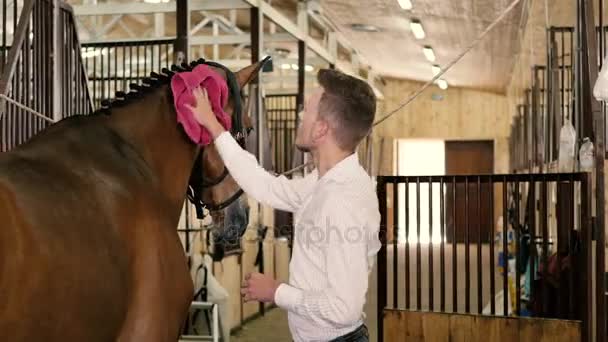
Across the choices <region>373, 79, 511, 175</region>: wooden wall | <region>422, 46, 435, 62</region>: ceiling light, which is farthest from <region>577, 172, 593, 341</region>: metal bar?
<region>373, 79, 511, 175</region>: wooden wall

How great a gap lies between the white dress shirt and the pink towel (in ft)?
1.48

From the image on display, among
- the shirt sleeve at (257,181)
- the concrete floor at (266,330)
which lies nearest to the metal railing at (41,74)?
the shirt sleeve at (257,181)

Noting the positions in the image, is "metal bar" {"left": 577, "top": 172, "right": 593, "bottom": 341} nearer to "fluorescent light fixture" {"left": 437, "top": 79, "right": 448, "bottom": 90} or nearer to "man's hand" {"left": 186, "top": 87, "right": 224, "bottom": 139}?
"man's hand" {"left": 186, "top": 87, "right": 224, "bottom": 139}

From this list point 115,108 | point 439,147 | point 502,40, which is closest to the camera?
point 115,108

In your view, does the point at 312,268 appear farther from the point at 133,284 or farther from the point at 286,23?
the point at 286,23

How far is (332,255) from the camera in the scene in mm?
1531

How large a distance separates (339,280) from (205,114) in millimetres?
581

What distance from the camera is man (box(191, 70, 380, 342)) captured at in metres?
1.53

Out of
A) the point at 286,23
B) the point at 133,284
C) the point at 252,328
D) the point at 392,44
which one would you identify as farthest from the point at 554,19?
the point at 133,284

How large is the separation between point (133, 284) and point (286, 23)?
22.6ft

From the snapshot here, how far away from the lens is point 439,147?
1708cm

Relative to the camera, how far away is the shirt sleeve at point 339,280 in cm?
152

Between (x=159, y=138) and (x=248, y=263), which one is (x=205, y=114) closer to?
(x=159, y=138)

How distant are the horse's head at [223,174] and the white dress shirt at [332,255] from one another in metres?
0.54
